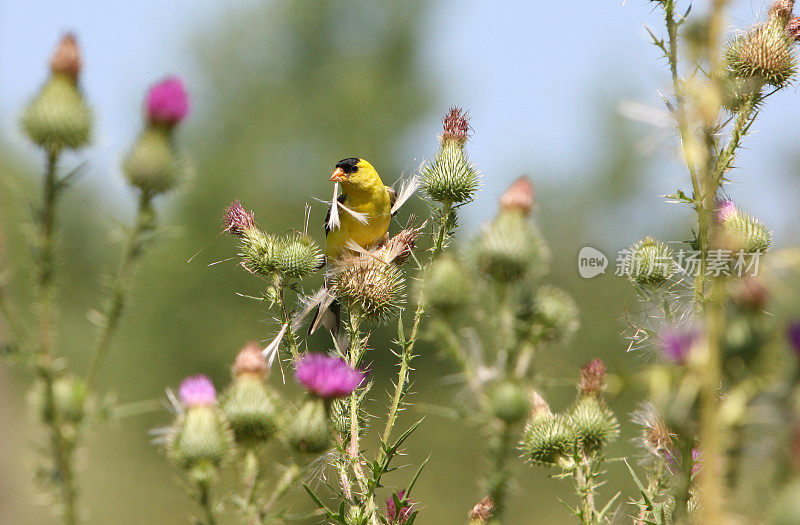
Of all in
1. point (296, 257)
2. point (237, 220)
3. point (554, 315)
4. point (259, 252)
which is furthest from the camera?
point (237, 220)

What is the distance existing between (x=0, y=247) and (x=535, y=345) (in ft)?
3.89

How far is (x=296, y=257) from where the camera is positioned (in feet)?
10.6

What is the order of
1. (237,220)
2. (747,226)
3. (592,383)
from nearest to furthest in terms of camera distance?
(592,383) < (747,226) < (237,220)

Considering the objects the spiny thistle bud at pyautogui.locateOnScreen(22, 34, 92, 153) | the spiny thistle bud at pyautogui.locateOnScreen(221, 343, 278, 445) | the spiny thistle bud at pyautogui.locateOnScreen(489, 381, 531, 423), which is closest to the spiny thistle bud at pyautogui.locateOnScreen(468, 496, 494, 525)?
the spiny thistle bud at pyautogui.locateOnScreen(221, 343, 278, 445)

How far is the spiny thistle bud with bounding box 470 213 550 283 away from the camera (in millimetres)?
1854

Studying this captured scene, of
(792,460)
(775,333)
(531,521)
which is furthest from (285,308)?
(531,521)

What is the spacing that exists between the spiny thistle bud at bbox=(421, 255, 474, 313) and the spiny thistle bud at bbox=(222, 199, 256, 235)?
1773 mm

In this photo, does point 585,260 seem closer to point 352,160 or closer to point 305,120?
point 352,160

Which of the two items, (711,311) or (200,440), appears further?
(200,440)

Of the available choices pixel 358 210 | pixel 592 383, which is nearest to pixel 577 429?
pixel 592 383

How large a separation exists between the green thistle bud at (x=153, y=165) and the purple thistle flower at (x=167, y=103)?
2.5 inches

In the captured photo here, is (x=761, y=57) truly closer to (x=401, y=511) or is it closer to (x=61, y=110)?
(x=401, y=511)

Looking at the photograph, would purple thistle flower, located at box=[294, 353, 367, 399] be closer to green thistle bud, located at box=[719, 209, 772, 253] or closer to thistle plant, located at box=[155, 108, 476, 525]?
thistle plant, located at box=[155, 108, 476, 525]

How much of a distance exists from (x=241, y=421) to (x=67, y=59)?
96 centimetres
